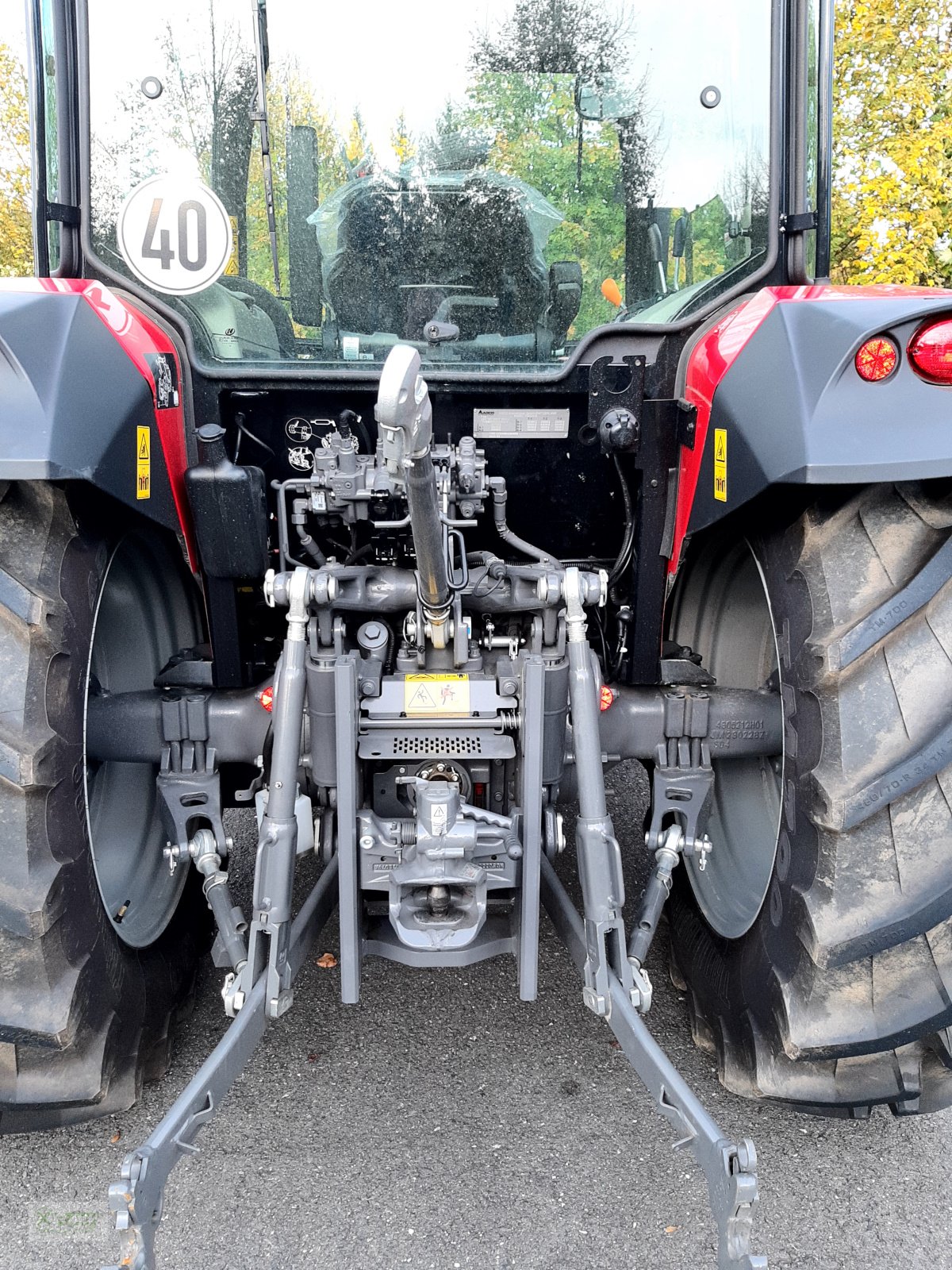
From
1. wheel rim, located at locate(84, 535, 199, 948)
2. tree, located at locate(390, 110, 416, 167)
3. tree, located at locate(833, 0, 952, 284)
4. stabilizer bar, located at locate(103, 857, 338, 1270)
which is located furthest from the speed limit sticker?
tree, located at locate(833, 0, 952, 284)

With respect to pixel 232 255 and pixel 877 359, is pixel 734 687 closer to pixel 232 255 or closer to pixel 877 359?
pixel 877 359

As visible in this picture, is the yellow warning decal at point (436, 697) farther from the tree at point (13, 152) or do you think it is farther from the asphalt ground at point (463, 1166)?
the tree at point (13, 152)

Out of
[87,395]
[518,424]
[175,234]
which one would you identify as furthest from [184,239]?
[518,424]

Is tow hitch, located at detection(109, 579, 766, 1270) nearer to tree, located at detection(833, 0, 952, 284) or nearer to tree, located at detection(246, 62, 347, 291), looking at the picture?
tree, located at detection(246, 62, 347, 291)

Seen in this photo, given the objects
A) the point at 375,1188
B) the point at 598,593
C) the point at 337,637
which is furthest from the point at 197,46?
the point at 375,1188

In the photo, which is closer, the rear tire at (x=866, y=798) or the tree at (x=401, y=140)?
the rear tire at (x=866, y=798)

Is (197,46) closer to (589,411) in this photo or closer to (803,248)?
(589,411)

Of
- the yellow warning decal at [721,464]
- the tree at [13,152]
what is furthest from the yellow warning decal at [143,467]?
the tree at [13,152]

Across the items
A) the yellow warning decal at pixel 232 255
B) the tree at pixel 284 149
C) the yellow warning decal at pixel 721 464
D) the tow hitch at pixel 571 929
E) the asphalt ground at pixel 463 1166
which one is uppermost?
the tree at pixel 284 149

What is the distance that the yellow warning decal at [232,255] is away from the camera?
228 centimetres

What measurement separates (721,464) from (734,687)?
2.50 ft

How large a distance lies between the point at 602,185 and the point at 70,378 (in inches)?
50.7

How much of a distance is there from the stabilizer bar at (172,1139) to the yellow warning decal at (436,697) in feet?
1.64

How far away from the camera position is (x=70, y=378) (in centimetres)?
177
